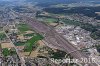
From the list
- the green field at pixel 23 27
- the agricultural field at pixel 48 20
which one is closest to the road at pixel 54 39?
the green field at pixel 23 27

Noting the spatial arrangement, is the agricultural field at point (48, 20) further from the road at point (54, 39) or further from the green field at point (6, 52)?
the green field at point (6, 52)

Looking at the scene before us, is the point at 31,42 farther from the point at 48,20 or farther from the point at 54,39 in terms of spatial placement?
the point at 48,20

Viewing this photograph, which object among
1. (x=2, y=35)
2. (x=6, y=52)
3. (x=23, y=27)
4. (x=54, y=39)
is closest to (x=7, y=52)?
(x=6, y=52)

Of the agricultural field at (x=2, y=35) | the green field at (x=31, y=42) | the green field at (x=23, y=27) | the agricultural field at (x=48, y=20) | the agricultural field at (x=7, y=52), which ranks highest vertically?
the agricultural field at (x=7, y=52)

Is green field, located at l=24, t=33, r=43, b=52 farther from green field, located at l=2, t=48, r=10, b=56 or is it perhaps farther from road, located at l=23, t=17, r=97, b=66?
green field, located at l=2, t=48, r=10, b=56

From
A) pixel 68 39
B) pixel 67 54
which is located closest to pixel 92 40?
pixel 68 39

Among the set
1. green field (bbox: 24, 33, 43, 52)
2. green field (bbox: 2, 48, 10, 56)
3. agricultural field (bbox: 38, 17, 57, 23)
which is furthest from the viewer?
agricultural field (bbox: 38, 17, 57, 23)

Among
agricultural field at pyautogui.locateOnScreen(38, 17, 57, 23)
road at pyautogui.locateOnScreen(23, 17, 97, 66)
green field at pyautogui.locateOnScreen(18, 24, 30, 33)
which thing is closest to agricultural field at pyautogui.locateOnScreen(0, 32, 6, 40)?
green field at pyautogui.locateOnScreen(18, 24, 30, 33)

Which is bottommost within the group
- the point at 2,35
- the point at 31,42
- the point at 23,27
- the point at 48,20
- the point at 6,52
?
the point at 48,20

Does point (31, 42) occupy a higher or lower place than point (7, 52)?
lower
